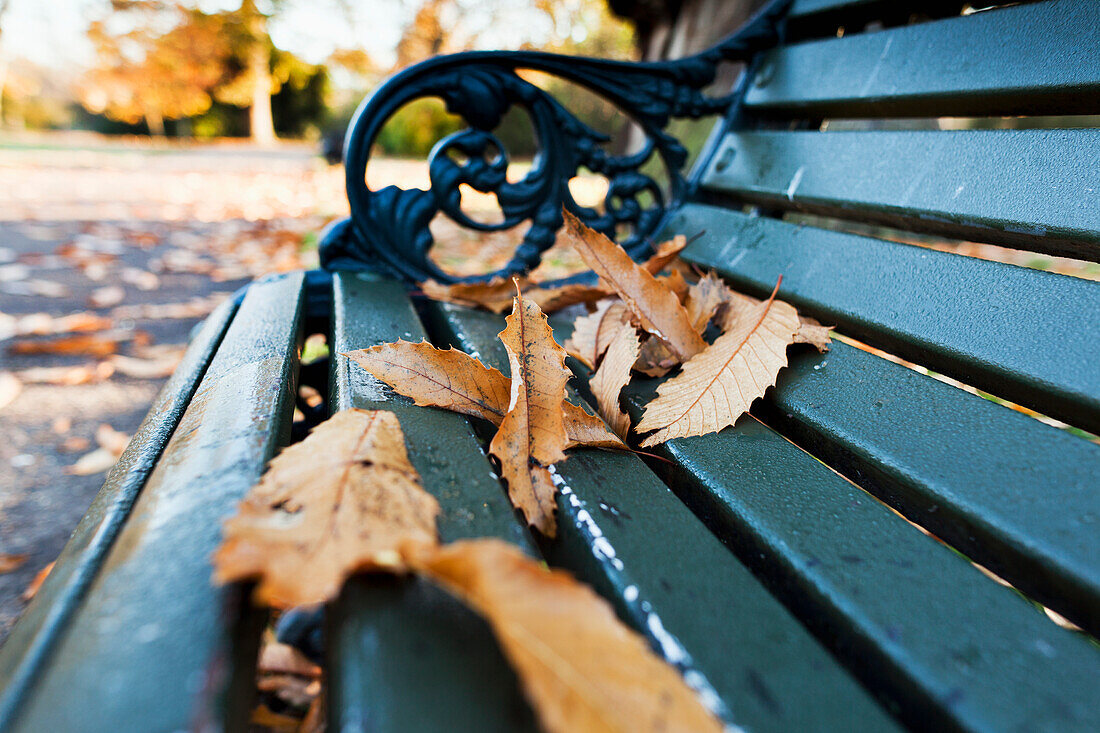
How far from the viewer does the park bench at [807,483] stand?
38 centimetres

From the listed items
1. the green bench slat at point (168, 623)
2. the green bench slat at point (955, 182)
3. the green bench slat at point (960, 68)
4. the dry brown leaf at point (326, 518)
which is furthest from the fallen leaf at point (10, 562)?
the green bench slat at point (960, 68)

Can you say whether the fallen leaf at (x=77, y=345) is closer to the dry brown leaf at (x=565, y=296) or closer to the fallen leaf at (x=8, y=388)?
the fallen leaf at (x=8, y=388)

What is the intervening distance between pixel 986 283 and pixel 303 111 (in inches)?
1005

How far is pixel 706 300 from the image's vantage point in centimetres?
100

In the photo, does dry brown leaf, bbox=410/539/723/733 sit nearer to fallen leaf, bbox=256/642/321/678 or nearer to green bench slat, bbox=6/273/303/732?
green bench slat, bbox=6/273/303/732

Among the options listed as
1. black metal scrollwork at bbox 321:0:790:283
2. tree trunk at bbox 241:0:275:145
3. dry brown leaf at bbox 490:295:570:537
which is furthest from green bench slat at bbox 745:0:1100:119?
tree trunk at bbox 241:0:275:145

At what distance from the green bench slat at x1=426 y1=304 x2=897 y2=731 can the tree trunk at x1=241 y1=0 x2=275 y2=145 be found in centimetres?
2163

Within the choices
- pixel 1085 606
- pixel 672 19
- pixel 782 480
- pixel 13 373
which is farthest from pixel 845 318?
pixel 672 19

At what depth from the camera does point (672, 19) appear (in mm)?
3811

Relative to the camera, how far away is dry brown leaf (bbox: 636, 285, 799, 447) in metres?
0.72

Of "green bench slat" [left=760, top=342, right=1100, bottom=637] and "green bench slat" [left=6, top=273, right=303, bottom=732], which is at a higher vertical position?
"green bench slat" [left=760, top=342, right=1100, bottom=637]

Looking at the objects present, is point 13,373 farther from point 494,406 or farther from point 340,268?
point 494,406

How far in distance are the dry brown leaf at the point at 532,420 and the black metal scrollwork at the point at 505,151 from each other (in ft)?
2.38

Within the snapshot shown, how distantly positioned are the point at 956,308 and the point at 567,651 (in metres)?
0.76
